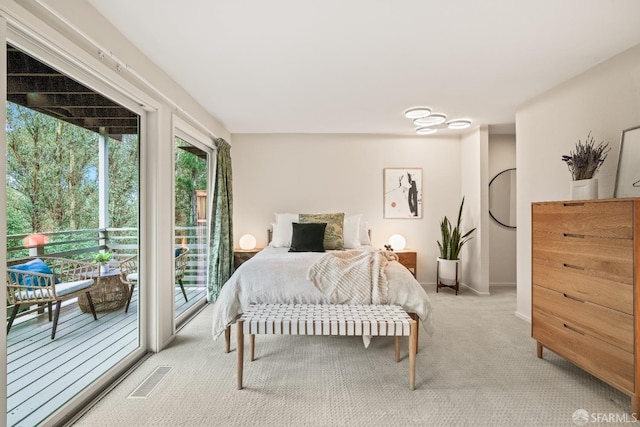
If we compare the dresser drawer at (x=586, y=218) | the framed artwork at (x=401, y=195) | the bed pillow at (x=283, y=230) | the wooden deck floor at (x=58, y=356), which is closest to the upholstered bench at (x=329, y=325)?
the wooden deck floor at (x=58, y=356)

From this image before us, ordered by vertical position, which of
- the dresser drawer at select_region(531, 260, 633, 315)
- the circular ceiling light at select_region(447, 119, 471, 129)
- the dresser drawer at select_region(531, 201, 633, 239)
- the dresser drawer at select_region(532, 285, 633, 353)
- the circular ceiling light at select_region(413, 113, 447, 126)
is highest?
the circular ceiling light at select_region(447, 119, 471, 129)

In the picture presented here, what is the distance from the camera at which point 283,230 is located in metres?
4.56

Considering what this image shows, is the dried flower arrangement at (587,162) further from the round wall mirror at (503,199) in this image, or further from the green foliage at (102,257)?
the green foliage at (102,257)

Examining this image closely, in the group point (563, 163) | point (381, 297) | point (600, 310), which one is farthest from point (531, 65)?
point (381, 297)

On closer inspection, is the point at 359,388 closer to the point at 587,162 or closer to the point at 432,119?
the point at 587,162

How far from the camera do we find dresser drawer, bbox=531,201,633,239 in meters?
1.90

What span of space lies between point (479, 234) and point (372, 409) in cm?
349

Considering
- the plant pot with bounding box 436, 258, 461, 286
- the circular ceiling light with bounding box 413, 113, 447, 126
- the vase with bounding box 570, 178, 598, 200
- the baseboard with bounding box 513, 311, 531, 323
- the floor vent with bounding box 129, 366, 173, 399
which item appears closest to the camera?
the floor vent with bounding box 129, 366, 173, 399

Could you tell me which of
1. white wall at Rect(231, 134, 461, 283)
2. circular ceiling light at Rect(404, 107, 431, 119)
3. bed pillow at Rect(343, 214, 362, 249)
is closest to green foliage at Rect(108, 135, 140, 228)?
white wall at Rect(231, 134, 461, 283)

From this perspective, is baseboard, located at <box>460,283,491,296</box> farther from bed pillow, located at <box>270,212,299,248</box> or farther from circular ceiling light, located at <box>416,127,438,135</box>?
bed pillow, located at <box>270,212,299,248</box>

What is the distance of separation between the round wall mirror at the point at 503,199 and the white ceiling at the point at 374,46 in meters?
1.68

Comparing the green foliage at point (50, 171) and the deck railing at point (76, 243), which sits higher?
the green foliage at point (50, 171)

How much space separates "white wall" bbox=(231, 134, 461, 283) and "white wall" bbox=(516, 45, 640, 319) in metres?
1.73

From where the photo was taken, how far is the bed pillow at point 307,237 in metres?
3.99
